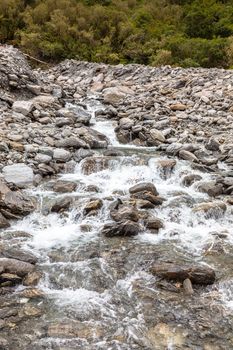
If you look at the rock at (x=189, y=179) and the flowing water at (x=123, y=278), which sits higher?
the rock at (x=189, y=179)

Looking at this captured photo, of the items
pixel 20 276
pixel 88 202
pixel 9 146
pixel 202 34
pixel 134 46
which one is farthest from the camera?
pixel 202 34

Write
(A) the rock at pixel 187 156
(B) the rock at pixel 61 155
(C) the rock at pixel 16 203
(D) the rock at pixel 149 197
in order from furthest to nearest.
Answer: (A) the rock at pixel 187 156 < (B) the rock at pixel 61 155 < (D) the rock at pixel 149 197 < (C) the rock at pixel 16 203

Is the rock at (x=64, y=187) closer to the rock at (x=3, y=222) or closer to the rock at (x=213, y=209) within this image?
the rock at (x=3, y=222)

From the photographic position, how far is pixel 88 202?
24.8 feet

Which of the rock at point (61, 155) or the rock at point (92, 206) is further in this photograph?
the rock at point (61, 155)

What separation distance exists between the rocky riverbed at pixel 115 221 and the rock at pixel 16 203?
24 mm

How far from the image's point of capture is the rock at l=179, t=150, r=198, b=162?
983cm

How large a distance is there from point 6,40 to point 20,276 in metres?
20.2

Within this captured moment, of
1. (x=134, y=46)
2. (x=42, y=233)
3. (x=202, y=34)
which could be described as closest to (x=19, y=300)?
(x=42, y=233)

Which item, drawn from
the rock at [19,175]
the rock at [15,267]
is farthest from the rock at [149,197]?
the rock at [15,267]

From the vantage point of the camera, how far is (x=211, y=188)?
826 cm

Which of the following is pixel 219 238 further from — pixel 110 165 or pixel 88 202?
pixel 110 165

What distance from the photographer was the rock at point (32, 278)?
17.4ft

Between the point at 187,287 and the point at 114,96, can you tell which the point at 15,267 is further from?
the point at 114,96
